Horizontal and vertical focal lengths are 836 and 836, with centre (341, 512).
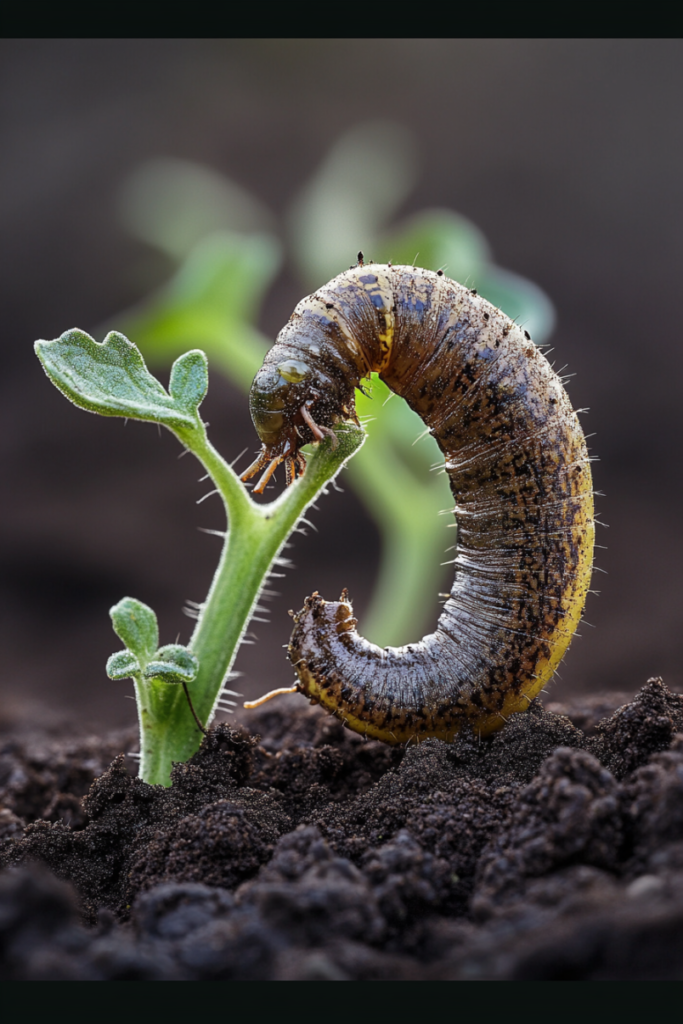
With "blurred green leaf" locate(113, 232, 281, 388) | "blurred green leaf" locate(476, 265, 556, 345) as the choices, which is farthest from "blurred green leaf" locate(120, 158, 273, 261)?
"blurred green leaf" locate(476, 265, 556, 345)

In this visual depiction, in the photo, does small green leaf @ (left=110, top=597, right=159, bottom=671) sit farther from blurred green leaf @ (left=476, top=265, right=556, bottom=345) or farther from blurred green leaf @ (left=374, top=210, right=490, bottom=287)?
blurred green leaf @ (left=374, top=210, right=490, bottom=287)

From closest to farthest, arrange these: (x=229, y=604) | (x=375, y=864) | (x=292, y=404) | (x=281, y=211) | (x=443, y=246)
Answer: (x=375, y=864) < (x=292, y=404) < (x=229, y=604) < (x=443, y=246) < (x=281, y=211)

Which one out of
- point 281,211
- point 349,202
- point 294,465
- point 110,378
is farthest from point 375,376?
point 281,211

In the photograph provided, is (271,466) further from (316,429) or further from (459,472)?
(459,472)

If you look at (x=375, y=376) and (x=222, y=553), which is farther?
(x=375, y=376)

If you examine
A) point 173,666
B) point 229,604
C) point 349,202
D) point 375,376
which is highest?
point 349,202

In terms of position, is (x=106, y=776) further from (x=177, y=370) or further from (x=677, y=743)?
(x=677, y=743)

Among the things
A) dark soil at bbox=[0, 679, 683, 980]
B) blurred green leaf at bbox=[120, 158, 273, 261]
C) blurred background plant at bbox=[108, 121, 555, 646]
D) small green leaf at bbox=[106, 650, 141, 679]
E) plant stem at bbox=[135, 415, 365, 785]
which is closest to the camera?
dark soil at bbox=[0, 679, 683, 980]

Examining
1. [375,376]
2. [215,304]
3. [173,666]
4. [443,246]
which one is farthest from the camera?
[443,246]
